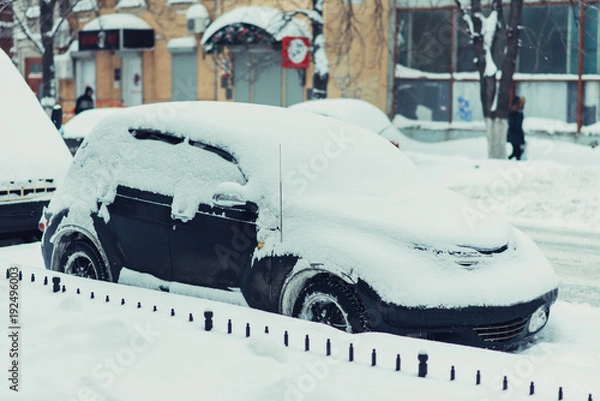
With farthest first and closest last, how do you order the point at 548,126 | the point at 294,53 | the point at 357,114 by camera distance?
the point at 294,53
the point at 548,126
the point at 357,114

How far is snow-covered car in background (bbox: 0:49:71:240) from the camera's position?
1062 cm

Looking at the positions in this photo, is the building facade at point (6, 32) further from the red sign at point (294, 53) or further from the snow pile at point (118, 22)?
the red sign at point (294, 53)

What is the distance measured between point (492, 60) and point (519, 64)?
232 inches

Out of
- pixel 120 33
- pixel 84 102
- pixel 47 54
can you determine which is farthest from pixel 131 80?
pixel 84 102

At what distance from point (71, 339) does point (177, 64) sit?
1221 inches

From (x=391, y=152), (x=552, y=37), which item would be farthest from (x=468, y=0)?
(x=391, y=152)

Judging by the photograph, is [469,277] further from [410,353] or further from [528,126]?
[528,126]

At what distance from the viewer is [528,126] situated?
26.7m

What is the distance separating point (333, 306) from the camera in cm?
712

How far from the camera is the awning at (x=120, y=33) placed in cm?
3659

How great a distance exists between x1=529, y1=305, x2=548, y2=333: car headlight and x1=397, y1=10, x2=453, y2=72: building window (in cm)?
2110

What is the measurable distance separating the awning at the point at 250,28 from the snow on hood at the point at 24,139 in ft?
62.5

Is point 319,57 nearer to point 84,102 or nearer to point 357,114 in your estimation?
point 357,114

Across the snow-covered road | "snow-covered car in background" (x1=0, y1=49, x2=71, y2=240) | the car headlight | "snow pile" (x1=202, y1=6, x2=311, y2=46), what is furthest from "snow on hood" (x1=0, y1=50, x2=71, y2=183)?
"snow pile" (x1=202, y1=6, x2=311, y2=46)
